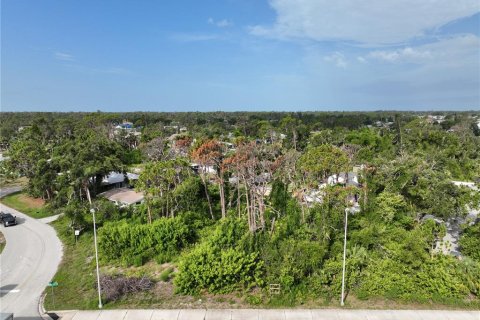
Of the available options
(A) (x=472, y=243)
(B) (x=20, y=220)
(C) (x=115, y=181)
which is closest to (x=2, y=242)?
(B) (x=20, y=220)

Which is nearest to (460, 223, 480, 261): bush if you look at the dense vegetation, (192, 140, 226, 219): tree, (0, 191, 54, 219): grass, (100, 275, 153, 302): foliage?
the dense vegetation

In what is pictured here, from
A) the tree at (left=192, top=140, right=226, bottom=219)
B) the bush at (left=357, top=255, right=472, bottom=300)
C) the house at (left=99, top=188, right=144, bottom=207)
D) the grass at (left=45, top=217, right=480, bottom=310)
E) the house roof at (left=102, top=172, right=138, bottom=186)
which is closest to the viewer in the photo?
the grass at (left=45, top=217, right=480, bottom=310)

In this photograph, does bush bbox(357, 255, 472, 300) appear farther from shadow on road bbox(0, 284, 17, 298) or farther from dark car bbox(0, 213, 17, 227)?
dark car bbox(0, 213, 17, 227)

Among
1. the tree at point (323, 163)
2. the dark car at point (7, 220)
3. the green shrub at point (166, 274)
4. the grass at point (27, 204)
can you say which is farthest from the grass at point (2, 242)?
the tree at point (323, 163)

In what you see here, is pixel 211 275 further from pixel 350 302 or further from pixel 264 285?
pixel 350 302

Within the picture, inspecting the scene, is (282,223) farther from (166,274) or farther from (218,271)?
(166,274)

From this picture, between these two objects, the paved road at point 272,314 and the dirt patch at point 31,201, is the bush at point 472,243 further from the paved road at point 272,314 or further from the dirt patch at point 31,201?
the dirt patch at point 31,201
